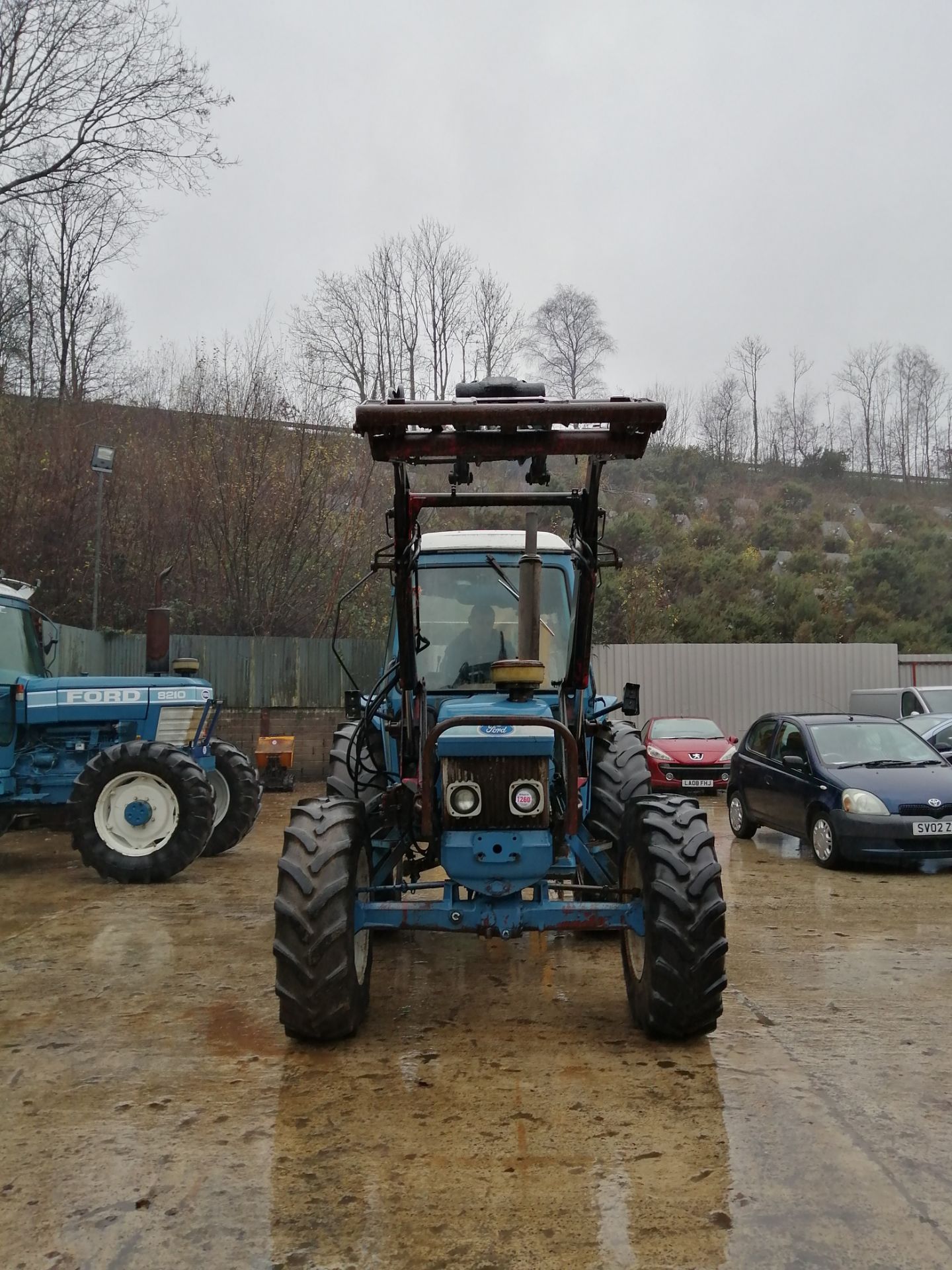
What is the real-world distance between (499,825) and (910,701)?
14144 mm

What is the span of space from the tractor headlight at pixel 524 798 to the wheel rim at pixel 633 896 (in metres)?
0.55

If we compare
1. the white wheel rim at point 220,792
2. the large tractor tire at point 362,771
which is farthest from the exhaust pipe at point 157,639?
the large tractor tire at point 362,771

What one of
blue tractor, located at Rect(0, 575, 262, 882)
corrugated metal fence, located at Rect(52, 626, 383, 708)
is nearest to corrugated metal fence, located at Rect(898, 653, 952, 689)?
corrugated metal fence, located at Rect(52, 626, 383, 708)

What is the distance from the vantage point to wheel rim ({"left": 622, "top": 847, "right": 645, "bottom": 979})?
5277mm

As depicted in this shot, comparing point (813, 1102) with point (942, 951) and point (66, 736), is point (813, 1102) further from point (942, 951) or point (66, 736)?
point (66, 736)

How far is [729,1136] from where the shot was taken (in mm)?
4098

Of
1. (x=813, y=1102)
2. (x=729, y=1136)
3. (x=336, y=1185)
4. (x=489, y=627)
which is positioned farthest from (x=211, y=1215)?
(x=489, y=627)

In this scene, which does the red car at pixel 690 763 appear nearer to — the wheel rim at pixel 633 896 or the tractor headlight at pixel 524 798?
the wheel rim at pixel 633 896

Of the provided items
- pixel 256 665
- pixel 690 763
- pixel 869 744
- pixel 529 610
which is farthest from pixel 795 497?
pixel 529 610

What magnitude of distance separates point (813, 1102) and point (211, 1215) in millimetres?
2297

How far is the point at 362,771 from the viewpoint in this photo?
22.8 feet

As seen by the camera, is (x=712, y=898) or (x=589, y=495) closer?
(x=712, y=898)

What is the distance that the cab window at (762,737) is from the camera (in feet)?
40.8

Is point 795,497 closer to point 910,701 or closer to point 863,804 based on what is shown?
point 910,701
